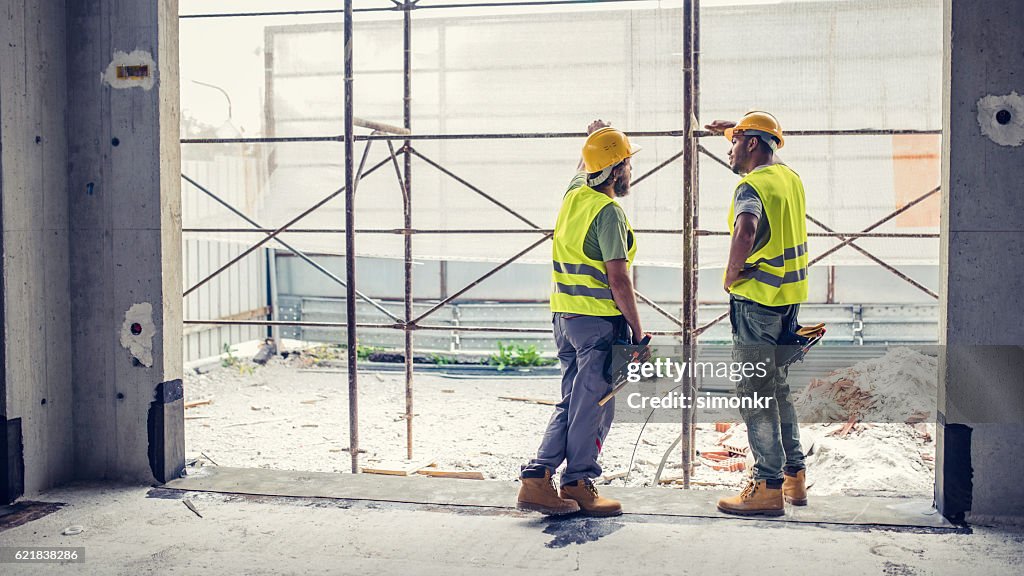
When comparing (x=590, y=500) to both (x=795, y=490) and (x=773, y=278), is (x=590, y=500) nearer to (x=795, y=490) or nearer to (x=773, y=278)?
(x=795, y=490)

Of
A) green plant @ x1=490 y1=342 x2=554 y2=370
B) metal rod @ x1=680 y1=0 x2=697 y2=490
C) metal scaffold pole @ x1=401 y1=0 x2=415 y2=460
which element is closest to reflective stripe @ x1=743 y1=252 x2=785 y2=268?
metal rod @ x1=680 y1=0 x2=697 y2=490

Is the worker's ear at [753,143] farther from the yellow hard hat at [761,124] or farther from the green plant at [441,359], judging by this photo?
the green plant at [441,359]

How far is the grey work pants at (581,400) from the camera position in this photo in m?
4.26

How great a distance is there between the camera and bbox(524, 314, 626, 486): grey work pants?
4.26 metres

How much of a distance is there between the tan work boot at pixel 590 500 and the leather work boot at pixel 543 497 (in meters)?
0.04

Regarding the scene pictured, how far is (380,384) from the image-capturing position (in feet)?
42.3

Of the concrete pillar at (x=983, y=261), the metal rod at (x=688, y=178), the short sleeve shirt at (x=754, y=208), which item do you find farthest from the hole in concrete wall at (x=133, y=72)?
the concrete pillar at (x=983, y=261)

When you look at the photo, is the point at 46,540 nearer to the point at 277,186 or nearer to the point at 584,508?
the point at 584,508

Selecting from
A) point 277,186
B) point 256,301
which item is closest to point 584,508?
point 277,186

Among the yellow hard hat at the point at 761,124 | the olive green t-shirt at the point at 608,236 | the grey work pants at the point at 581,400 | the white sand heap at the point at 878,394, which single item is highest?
the yellow hard hat at the point at 761,124

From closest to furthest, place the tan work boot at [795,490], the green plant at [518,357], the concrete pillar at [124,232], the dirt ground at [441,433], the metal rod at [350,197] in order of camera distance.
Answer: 1. the tan work boot at [795,490]
2. the concrete pillar at [124,232]
3. the metal rod at [350,197]
4. the dirt ground at [441,433]
5. the green plant at [518,357]

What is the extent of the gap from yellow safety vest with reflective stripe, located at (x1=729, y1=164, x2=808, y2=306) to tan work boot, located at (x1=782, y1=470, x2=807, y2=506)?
87 centimetres


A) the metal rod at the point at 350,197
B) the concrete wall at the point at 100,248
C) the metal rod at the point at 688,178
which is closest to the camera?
the concrete wall at the point at 100,248

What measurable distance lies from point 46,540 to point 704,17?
743 cm
